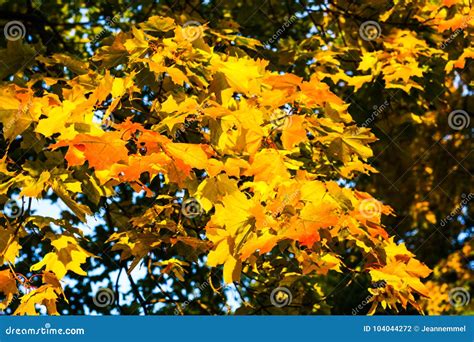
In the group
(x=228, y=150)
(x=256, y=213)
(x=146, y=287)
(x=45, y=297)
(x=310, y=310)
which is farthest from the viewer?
(x=146, y=287)

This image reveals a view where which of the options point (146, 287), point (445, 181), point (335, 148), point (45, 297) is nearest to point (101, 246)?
point (146, 287)

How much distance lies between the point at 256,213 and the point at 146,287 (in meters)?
4.27

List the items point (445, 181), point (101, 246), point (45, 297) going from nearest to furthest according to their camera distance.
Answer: point (45, 297) < point (101, 246) < point (445, 181)

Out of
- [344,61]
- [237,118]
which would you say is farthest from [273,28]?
[237,118]

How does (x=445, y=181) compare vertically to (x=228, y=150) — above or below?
above

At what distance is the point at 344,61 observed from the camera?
237 inches

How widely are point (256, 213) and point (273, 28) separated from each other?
14.9 ft

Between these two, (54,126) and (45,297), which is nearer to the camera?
(54,126)

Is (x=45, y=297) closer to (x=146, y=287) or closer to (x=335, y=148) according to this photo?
(x=335, y=148)

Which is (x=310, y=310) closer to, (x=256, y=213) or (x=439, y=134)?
(x=256, y=213)

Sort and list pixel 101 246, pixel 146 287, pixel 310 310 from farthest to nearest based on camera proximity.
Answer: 1. pixel 146 287
2. pixel 101 246
3. pixel 310 310

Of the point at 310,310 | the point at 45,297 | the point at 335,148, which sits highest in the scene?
the point at 335,148

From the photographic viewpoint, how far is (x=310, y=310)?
19.0ft

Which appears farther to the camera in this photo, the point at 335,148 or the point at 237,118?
the point at 335,148
